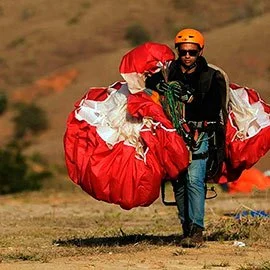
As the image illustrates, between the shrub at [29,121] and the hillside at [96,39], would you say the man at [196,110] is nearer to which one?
the hillside at [96,39]

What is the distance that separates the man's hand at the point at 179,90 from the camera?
891cm

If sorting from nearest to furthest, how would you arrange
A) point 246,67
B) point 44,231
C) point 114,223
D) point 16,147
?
point 44,231 → point 114,223 → point 16,147 → point 246,67

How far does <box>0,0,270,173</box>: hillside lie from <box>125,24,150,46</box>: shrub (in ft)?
2.39

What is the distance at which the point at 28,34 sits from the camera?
7562 centimetres

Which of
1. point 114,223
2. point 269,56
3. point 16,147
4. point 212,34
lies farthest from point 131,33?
point 114,223

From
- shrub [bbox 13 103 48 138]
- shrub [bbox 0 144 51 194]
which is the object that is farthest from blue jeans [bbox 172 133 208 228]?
shrub [bbox 13 103 48 138]

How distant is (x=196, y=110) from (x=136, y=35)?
203ft

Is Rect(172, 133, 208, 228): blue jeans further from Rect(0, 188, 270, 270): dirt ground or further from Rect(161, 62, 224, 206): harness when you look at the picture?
Rect(0, 188, 270, 270): dirt ground

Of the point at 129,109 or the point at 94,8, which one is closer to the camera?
the point at 129,109

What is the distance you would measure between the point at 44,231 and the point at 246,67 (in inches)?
1792

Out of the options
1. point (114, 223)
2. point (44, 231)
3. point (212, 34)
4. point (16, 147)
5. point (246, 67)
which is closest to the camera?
point (44, 231)

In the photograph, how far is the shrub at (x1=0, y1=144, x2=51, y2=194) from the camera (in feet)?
82.5

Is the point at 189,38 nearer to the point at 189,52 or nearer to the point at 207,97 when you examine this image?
the point at 189,52

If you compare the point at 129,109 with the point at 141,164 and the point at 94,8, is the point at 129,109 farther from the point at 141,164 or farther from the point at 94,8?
the point at 94,8
